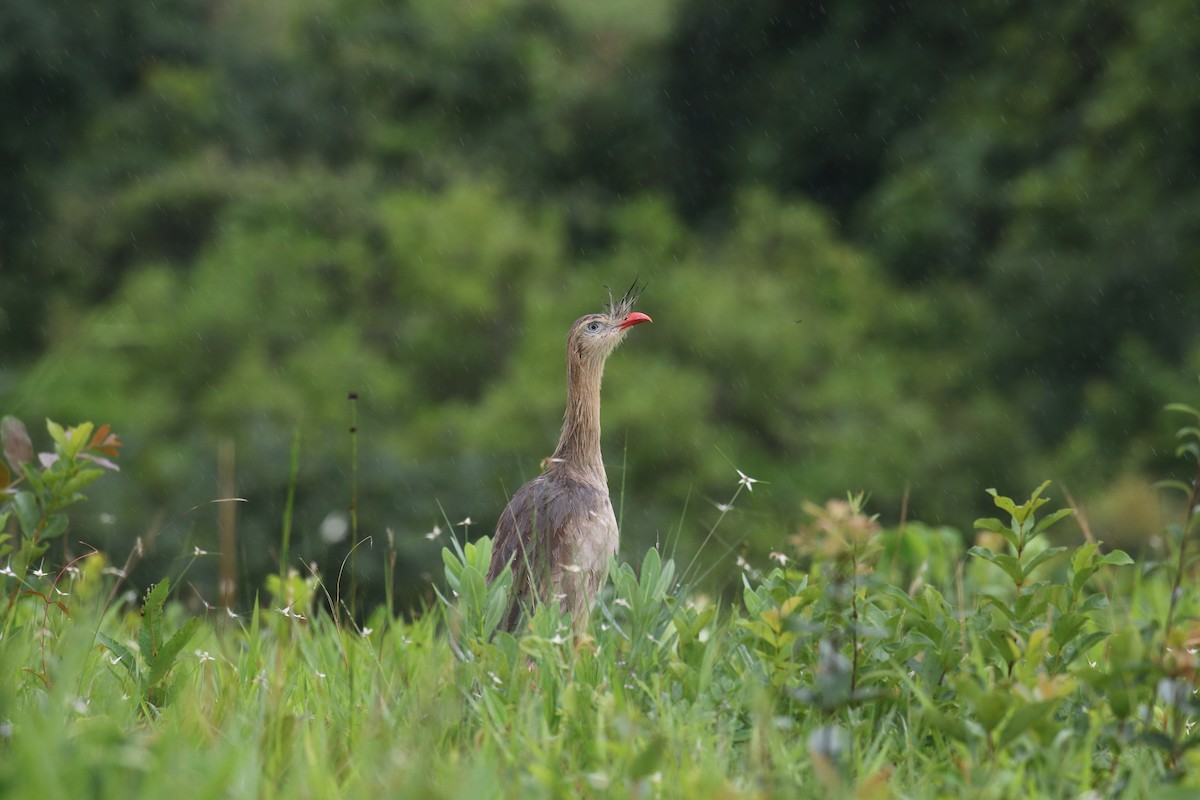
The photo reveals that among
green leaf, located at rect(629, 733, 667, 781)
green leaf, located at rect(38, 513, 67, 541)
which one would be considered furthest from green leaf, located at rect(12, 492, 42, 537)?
green leaf, located at rect(629, 733, 667, 781)

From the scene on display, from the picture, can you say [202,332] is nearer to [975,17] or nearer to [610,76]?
[610,76]

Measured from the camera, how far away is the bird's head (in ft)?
14.4

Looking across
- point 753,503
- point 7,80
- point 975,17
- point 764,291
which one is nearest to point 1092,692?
point 753,503

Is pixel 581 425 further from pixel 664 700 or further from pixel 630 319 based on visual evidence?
pixel 664 700

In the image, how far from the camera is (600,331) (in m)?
4.49

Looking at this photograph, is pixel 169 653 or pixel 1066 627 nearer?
pixel 1066 627

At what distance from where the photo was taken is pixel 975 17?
20.7 m

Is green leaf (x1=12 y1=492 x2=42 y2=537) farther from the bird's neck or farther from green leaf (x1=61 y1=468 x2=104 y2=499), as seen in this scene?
the bird's neck

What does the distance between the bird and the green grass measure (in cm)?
29

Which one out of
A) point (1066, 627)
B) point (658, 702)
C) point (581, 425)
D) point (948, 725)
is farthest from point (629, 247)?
point (948, 725)

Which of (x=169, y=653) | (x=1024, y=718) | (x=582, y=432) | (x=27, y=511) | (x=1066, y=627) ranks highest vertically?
(x=582, y=432)

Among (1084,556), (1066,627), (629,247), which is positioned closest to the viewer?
(1066,627)

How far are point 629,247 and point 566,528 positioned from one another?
59.2 ft

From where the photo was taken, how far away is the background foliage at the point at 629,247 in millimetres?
16234
